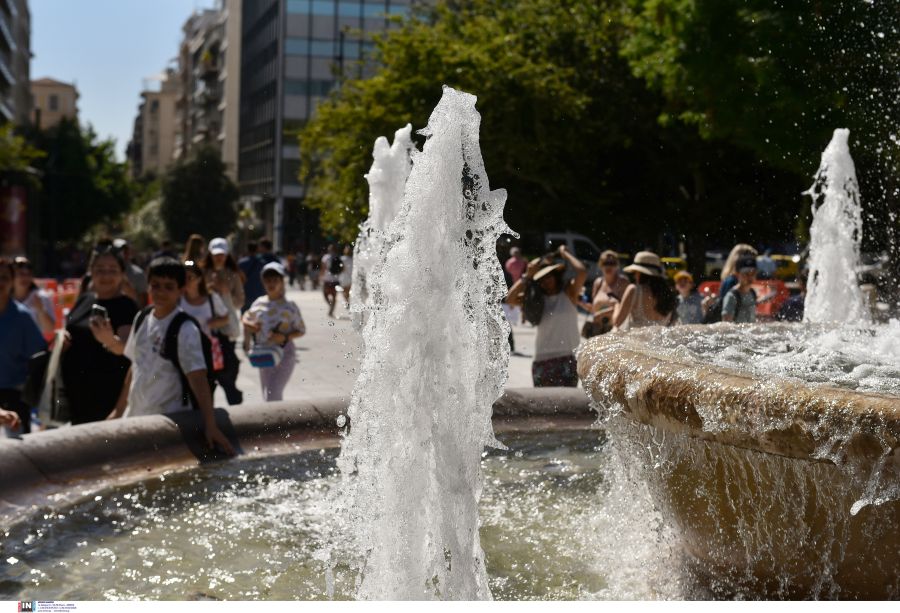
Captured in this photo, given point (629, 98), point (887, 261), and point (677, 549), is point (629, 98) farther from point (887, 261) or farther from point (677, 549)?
point (677, 549)

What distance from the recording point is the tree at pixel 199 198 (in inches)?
2290

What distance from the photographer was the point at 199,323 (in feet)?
20.7

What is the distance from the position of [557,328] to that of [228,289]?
10.5ft

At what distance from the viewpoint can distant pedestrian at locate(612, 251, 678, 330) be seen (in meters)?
6.47

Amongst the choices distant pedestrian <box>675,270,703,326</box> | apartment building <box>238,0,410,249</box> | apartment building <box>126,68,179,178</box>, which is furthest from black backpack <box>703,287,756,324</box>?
apartment building <box>126,68,179,178</box>

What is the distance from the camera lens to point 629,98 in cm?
2477

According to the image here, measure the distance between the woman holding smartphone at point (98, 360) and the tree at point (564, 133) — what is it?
1755cm

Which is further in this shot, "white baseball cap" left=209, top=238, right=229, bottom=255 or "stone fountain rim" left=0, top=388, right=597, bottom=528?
"white baseball cap" left=209, top=238, right=229, bottom=255

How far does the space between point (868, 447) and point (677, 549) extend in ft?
4.14

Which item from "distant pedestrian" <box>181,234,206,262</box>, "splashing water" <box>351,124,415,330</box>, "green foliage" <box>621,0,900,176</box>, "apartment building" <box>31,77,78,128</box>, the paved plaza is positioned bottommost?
the paved plaza

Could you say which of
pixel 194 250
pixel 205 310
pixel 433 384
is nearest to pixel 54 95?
pixel 194 250

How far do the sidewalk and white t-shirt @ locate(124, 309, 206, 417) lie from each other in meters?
1.21

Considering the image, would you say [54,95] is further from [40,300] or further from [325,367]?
[40,300]

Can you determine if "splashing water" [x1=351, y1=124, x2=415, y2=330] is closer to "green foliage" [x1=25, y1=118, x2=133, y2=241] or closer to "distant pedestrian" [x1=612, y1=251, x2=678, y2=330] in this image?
"distant pedestrian" [x1=612, y1=251, x2=678, y2=330]
